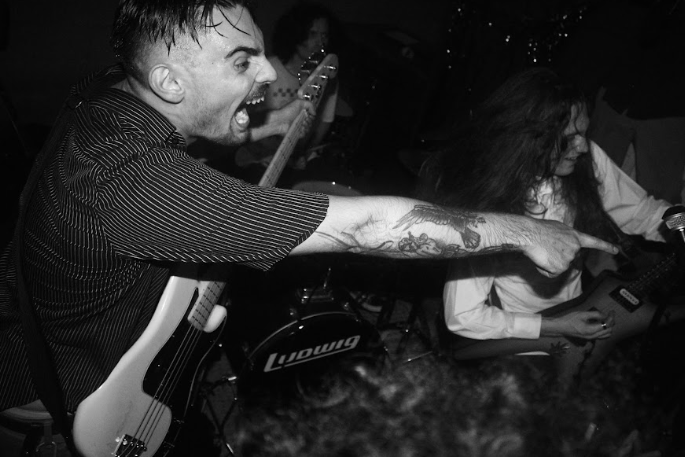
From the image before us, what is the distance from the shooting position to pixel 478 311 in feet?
6.64

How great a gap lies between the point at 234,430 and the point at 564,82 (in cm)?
271

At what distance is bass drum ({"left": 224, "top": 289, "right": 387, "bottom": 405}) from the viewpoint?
233 cm

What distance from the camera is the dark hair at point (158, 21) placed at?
1.15 meters

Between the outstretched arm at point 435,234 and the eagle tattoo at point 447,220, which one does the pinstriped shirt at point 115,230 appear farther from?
the eagle tattoo at point 447,220

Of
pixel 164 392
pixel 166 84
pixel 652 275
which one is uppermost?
pixel 166 84

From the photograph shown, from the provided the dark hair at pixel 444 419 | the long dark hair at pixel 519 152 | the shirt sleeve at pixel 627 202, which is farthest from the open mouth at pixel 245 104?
the shirt sleeve at pixel 627 202

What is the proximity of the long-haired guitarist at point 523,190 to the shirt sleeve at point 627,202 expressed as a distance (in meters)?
0.13

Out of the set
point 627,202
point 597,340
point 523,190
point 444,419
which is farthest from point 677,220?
point 444,419

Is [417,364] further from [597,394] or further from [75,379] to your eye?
[75,379]

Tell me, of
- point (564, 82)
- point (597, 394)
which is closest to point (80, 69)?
point (564, 82)

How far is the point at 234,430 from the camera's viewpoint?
2.64 meters

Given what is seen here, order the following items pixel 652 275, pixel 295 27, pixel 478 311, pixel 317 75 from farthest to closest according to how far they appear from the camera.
Result: pixel 295 27
pixel 317 75
pixel 652 275
pixel 478 311

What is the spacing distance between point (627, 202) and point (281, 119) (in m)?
2.08

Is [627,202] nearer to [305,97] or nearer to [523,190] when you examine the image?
[523,190]
